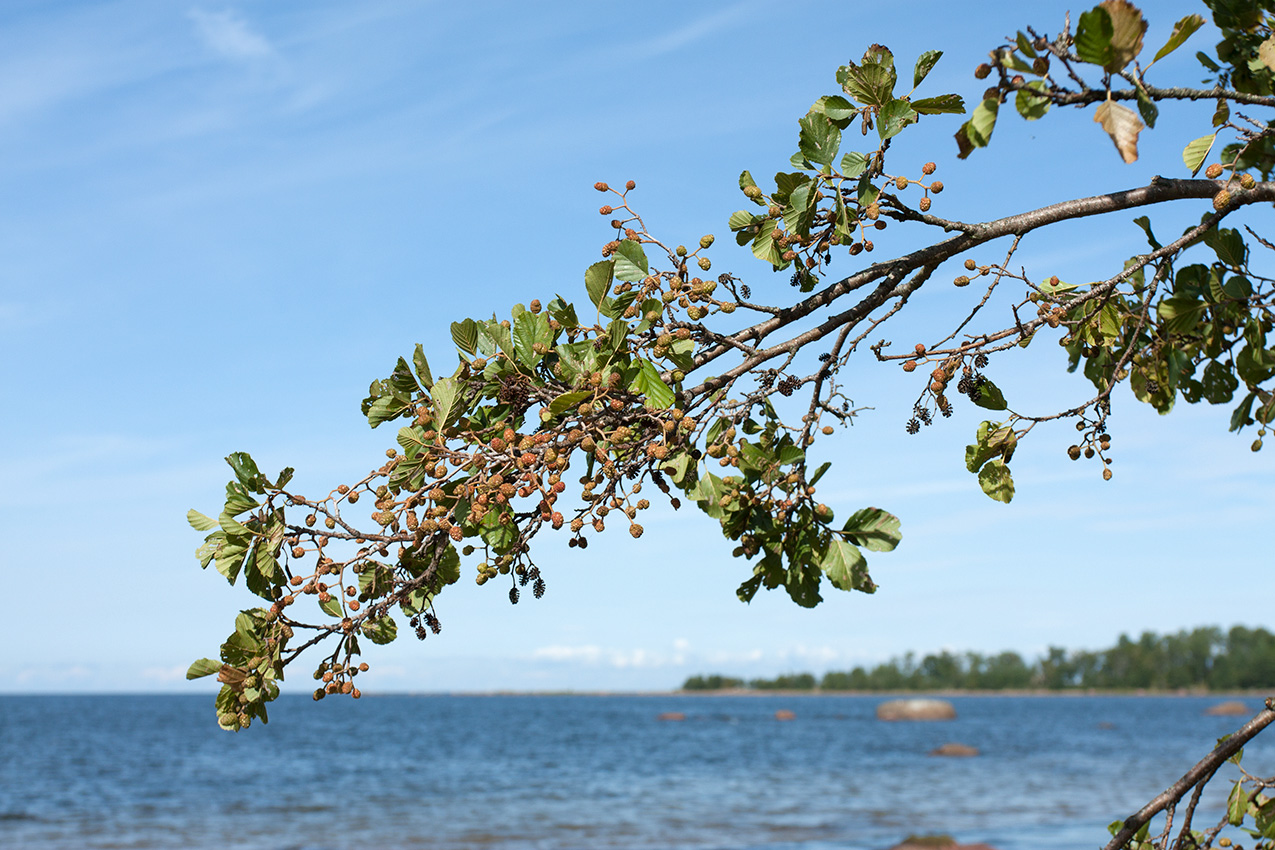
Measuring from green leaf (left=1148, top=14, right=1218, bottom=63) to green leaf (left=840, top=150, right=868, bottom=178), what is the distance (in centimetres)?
76

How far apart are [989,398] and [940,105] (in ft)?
2.94

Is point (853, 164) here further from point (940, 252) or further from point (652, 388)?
point (652, 388)

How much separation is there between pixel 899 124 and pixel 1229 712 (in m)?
117

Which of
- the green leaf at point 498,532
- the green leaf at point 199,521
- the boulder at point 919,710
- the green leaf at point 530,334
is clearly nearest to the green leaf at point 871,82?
the green leaf at point 530,334

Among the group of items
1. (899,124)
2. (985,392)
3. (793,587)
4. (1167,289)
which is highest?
(899,124)

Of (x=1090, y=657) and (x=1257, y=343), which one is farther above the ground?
(x=1257, y=343)

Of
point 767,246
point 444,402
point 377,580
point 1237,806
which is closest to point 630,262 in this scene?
point 767,246

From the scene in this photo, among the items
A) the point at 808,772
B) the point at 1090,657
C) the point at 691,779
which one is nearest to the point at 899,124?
the point at 691,779

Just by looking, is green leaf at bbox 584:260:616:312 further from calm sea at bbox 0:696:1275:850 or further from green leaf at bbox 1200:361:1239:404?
calm sea at bbox 0:696:1275:850

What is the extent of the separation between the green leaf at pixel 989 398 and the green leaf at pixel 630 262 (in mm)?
1100

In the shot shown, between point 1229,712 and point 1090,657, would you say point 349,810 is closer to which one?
point 1229,712

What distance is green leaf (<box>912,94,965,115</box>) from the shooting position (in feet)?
9.27

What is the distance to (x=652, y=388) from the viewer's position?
2531 millimetres

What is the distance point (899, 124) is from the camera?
9.06 ft
